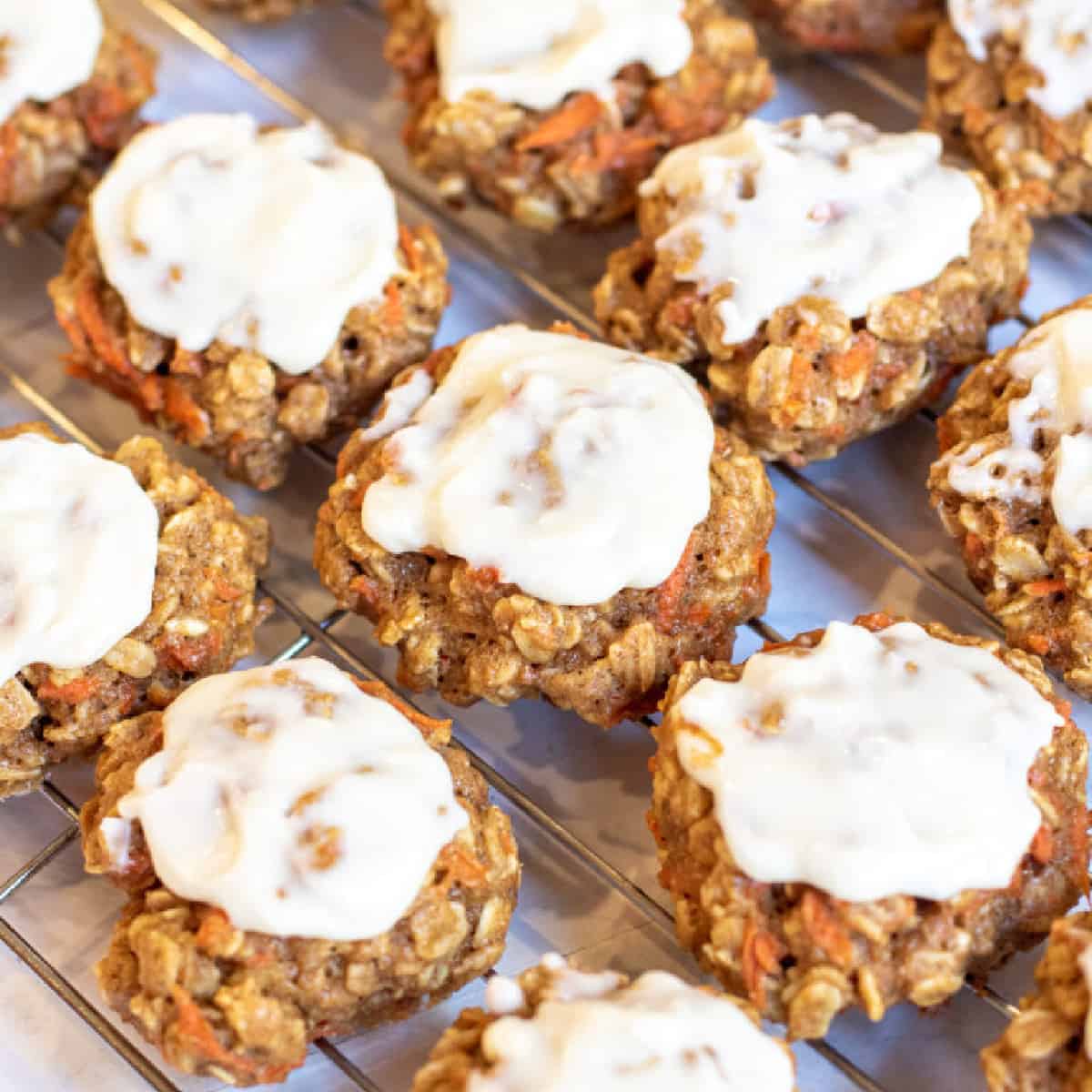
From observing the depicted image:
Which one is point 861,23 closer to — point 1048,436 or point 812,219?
point 812,219

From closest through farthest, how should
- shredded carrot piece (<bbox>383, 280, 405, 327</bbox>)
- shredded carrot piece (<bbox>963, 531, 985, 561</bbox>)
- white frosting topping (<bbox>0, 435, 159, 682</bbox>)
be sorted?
white frosting topping (<bbox>0, 435, 159, 682</bbox>), shredded carrot piece (<bbox>963, 531, 985, 561</bbox>), shredded carrot piece (<bbox>383, 280, 405, 327</bbox>)

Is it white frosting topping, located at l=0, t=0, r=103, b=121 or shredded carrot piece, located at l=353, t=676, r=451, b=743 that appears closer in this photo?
shredded carrot piece, located at l=353, t=676, r=451, b=743

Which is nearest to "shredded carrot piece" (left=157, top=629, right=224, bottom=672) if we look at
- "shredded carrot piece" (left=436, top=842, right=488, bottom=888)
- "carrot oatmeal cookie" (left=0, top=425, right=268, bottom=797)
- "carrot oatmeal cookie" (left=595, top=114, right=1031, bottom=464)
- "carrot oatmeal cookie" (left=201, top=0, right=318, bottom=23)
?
"carrot oatmeal cookie" (left=0, top=425, right=268, bottom=797)

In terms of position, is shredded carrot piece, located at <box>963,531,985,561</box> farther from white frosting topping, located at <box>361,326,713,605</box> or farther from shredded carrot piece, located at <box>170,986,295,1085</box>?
shredded carrot piece, located at <box>170,986,295,1085</box>

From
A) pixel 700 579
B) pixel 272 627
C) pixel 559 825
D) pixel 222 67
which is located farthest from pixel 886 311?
pixel 222 67

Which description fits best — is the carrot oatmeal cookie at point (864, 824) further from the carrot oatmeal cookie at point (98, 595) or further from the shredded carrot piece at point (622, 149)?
the shredded carrot piece at point (622, 149)

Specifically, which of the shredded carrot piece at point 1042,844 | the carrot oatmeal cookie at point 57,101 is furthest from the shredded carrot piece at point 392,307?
the shredded carrot piece at point 1042,844

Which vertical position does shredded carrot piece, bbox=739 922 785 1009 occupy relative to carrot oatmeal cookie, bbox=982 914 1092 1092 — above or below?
below
